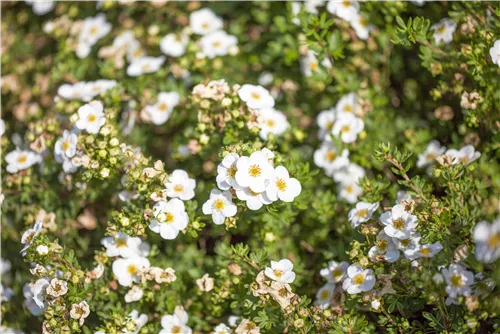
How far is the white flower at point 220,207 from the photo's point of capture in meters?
2.54

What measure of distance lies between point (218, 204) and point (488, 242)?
47.0 inches

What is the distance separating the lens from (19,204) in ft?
10.9

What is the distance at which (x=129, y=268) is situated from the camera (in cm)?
276

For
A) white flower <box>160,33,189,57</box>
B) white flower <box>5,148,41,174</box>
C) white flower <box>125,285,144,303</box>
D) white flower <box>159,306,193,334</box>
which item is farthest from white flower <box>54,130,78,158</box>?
white flower <box>160,33,189,57</box>

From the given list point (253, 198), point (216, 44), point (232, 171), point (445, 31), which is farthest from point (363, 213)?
point (216, 44)

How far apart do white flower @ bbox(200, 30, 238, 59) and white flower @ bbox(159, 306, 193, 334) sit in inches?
66.9

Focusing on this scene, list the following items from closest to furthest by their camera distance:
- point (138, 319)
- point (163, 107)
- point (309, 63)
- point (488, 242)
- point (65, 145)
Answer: point (488, 242) < point (138, 319) < point (65, 145) < point (163, 107) < point (309, 63)

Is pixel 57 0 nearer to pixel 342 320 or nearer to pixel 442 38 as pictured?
pixel 442 38

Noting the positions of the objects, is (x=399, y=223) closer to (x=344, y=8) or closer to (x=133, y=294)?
(x=133, y=294)

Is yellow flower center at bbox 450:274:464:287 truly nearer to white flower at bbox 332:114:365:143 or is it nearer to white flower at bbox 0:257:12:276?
white flower at bbox 332:114:365:143

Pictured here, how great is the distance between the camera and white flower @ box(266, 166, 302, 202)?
2.48m

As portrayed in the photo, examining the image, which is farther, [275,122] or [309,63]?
[309,63]

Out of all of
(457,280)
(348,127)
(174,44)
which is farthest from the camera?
(174,44)

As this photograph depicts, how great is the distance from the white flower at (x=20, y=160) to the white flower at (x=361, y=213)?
1.84 metres
